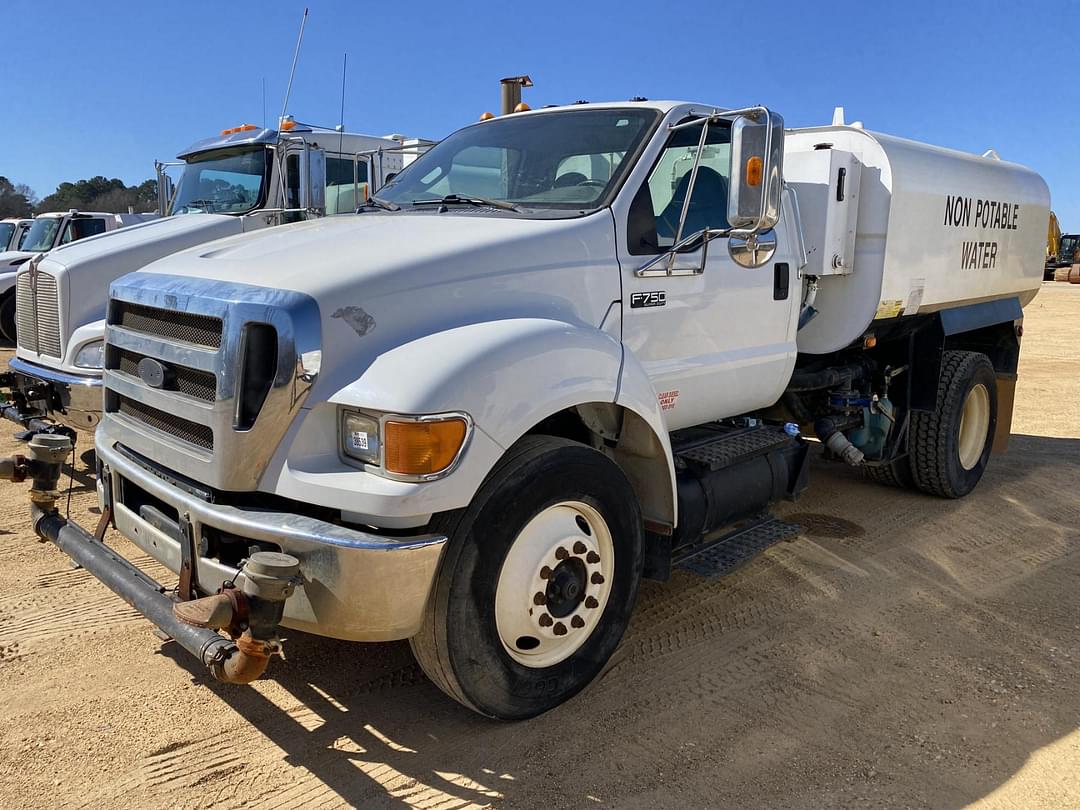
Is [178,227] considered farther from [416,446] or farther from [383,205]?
[416,446]

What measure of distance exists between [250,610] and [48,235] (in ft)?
47.5

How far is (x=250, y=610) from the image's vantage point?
104 inches

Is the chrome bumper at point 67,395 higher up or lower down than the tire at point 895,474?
higher up

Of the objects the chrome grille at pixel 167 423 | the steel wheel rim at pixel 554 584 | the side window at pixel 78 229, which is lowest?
the steel wheel rim at pixel 554 584

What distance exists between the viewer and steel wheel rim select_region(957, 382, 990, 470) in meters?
6.80

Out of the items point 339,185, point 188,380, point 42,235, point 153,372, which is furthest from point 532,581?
point 42,235

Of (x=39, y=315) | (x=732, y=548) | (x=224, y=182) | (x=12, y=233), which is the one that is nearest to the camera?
(x=732, y=548)

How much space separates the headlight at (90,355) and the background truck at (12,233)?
40.8 feet

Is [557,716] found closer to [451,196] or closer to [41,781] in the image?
[41,781]

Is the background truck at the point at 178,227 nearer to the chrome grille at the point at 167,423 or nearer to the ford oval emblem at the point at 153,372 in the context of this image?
the chrome grille at the point at 167,423

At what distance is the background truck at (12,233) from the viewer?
56.1 feet

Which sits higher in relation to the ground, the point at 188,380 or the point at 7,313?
the point at 188,380

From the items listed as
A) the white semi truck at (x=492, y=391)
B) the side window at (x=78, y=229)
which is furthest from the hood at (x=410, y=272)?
the side window at (x=78, y=229)

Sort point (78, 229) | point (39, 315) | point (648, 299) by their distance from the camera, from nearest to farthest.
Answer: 1. point (648, 299)
2. point (39, 315)
3. point (78, 229)
